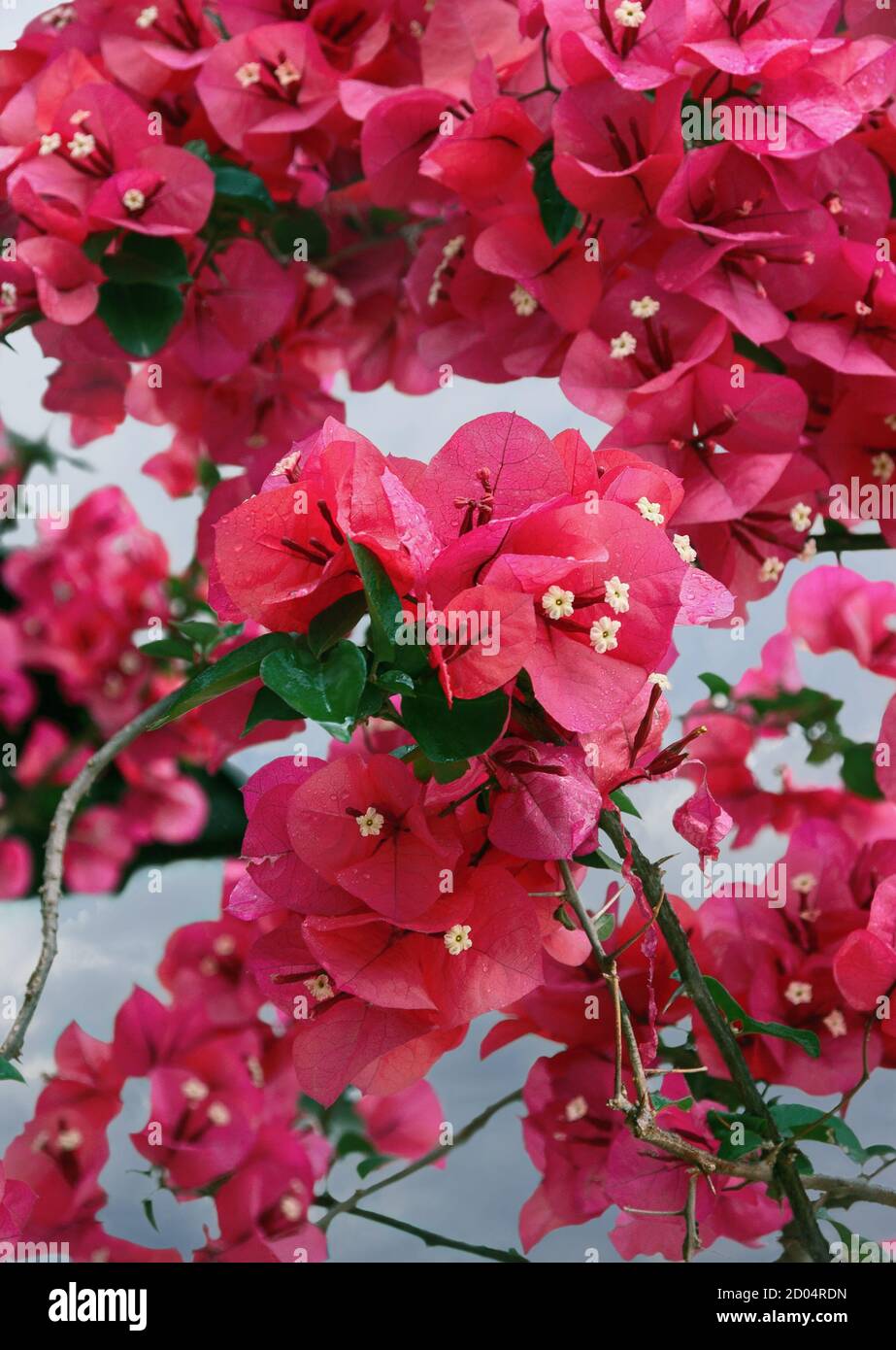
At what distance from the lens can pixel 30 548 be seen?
5.44 ft

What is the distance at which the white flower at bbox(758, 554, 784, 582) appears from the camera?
37.5 inches

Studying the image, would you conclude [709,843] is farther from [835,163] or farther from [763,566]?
[835,163]

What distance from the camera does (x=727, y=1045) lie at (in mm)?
707

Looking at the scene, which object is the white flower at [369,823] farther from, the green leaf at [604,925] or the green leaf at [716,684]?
the green leaf at [716,684]

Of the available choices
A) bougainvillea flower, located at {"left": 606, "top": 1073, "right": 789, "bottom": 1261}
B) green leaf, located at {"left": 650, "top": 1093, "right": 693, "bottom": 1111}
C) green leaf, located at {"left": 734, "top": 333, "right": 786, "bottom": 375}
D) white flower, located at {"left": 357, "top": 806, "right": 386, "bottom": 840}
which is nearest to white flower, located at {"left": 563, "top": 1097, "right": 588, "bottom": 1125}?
bougainvillea flower, located at {"left": 606, "top": 1073, "right": 789, "bottom": 1261}

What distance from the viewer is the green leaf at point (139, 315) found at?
3.51 ft

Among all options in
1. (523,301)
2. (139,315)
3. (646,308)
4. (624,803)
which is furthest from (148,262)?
(624,803)

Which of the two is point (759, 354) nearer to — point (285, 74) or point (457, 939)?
point (285, 74)

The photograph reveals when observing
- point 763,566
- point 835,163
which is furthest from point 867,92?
point 763,566

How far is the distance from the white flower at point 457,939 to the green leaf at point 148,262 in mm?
681

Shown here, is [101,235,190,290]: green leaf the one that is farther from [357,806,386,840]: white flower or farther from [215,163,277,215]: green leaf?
[357,806,386,840]: white flower

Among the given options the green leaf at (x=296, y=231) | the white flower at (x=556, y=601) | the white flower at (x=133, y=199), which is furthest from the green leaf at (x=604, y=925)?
the green leaf at (x=296, y=231)

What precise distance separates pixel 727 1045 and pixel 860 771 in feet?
2.06

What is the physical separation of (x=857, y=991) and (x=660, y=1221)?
22cm
